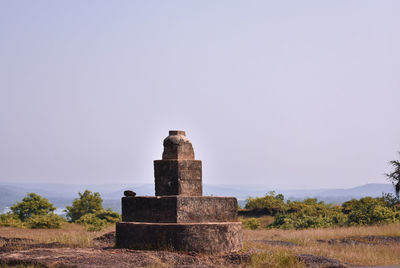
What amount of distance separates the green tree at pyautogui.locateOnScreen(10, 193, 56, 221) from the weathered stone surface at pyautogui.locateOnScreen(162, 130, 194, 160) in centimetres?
2151

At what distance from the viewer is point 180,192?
1287 centimetres

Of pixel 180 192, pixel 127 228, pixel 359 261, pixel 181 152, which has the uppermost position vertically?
pixel 181 152

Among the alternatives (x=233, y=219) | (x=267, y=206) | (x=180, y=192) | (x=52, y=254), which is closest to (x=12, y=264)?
(x=52, y=254)

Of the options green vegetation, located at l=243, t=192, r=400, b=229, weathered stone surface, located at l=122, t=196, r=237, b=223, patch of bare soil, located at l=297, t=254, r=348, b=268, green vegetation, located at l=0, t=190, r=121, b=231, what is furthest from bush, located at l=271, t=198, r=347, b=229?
patch of bare soil, located at l=297, t=254, r=348, b=268

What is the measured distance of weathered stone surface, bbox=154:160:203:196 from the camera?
42.4ft

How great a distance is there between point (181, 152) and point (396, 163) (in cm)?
2949

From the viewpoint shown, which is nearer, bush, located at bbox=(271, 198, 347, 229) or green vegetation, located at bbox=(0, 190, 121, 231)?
green vegetation, located at bbox=(0, 190, 121, 231)

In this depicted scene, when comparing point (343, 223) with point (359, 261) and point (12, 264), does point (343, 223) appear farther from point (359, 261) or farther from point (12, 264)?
point (12, 264)

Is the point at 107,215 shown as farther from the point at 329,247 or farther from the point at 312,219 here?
the point at 329,247

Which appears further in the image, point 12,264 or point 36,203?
point 36,203

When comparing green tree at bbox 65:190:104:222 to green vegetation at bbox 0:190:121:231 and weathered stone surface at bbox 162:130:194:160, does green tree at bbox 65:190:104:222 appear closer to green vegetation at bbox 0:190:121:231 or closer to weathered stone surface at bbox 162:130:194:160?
green vegetation at bbox 0:190:121:231

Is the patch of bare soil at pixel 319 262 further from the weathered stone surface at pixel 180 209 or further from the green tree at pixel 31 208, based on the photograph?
the green tree at pixel 31 208

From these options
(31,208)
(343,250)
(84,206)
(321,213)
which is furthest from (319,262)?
(84,206)

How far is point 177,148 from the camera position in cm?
1318
